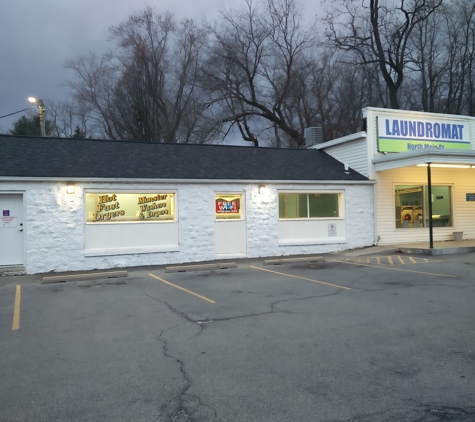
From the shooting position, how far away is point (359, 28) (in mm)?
32906

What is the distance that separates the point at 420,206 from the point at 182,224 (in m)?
10.7

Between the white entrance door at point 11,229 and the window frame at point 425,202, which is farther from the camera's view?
the window frame at point 425,202

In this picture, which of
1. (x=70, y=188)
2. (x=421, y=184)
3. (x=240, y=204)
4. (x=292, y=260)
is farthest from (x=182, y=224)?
(x=421, y=184)

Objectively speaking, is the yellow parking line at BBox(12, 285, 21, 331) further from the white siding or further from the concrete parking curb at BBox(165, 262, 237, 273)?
the white siding

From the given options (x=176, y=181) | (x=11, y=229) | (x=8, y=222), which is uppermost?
(x=176, y=181)

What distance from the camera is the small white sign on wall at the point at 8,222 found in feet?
44.5

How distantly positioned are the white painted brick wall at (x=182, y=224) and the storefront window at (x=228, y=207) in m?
0.30

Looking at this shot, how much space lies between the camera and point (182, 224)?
1560 centimetres

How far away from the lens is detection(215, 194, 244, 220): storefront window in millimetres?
16328

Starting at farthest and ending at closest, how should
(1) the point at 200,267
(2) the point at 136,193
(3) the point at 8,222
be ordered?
(2) the point at 136,193 < (1) the point at 200,267 < (3) the point at 8,222

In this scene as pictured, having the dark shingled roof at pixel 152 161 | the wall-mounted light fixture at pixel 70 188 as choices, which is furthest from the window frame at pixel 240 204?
the wall-mounted light fixture at pixel 70 188

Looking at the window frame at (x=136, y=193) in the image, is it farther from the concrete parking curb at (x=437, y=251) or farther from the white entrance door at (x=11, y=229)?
the concrete parking curb at (x=437, y=251)

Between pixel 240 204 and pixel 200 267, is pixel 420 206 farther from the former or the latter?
pixel 200 267

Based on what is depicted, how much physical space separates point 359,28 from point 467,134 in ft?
51.3
